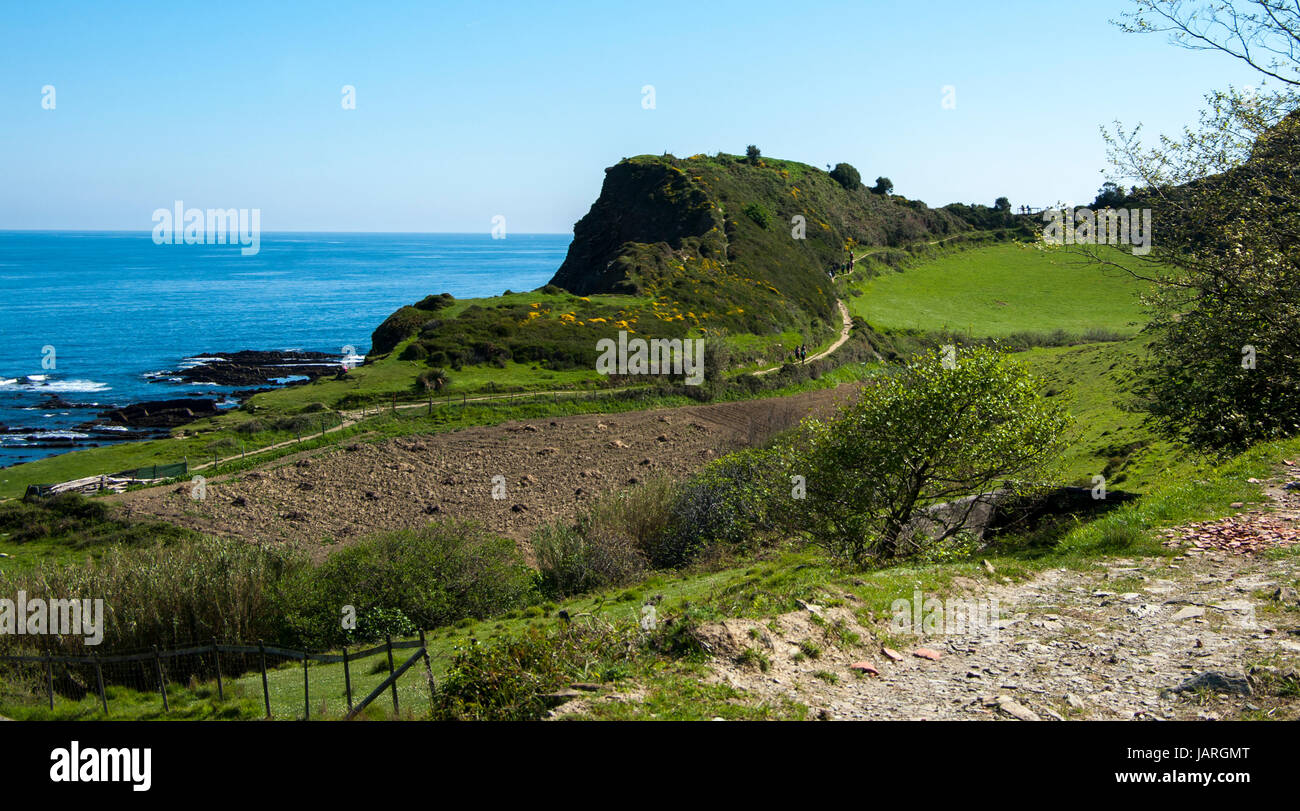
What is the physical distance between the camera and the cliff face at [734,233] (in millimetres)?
82062

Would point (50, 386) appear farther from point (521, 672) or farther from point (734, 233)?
point (521, 672)

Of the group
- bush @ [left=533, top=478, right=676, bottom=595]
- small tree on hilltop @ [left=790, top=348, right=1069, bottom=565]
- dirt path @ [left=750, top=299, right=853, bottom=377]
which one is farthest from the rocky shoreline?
small tree on hilltop @ [left=790, top=348, right=1069, bottom=565]

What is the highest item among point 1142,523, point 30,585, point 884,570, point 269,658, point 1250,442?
point 1250,442

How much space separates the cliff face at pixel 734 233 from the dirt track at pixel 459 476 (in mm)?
26991

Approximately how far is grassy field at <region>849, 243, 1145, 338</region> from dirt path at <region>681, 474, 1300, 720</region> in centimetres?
7256

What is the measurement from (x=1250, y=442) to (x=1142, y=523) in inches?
217

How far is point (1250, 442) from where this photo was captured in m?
20.5

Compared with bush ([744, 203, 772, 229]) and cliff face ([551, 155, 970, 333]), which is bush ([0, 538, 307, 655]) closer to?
cliff face ([551, 155, 970, 333])

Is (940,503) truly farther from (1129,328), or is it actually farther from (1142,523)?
(1129,328)

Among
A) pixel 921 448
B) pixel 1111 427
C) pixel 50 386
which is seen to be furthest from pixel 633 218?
pixel 921 448

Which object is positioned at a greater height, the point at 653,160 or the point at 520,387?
the point at 653,160

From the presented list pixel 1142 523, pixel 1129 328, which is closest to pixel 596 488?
pixel 1142 523

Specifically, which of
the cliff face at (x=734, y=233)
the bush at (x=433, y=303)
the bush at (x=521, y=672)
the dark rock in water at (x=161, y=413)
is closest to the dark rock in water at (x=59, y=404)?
the dark rock in water at (x=161, y=413)

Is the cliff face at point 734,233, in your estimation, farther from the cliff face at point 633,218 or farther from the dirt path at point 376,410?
the dirt path at point 376,410
